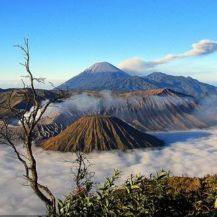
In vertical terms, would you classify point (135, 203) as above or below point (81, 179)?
above

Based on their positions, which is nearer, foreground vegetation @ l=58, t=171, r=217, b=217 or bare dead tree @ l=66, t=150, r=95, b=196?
foreground vegetation @ l=58, t=171, r=217, b=217

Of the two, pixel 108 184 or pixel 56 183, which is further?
pixel 56 183

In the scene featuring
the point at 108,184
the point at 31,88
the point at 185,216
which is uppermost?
the point at 31,88

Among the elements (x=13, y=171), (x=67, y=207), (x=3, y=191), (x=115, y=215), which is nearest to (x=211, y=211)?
(x=115, y=215)

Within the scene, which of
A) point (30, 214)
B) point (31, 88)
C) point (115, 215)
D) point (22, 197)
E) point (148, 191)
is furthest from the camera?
point (22, 197)

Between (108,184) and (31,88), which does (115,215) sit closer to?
(108,184)

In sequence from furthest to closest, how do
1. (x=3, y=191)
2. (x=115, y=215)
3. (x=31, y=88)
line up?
(x=3, y=191) < (x=31, y=88) < (x=115, y=215)

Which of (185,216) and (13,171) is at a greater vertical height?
(185,216)

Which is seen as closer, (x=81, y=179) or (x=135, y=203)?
(x=135, y=203)

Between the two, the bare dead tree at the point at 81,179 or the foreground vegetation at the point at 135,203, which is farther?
the bare dead tree at the point at 81,179
